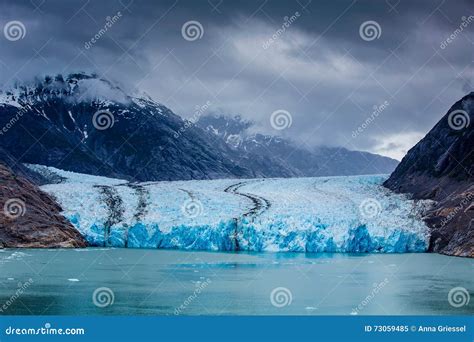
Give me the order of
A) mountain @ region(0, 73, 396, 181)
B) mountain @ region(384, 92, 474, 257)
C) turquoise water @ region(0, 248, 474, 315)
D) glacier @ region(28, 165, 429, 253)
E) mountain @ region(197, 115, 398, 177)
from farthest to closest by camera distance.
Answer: mountain @ region(197, 115, 398, 177) → mountain @ region(0, 73, 396, 181) → glacier @ region(28, 165, 429, 253) → mountain @ region(384, 92, 474, 257) → turquoise water @ region(0, 248, 474, 315)

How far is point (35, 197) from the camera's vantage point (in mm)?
18938

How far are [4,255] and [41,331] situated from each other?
8268 mm

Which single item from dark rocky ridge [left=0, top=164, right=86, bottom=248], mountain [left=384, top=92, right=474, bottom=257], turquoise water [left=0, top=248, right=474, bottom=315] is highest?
mountain [left=384, top=92, right=474, bottom=257]

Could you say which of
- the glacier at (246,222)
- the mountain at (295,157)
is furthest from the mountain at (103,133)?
the glacier at (246,222)

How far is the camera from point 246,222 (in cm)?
1847

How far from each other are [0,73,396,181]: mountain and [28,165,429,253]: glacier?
26.6 m

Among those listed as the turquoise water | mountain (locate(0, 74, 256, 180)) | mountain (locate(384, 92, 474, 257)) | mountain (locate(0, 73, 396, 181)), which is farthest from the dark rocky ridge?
mountain (locate(0, 74, 256, 180))

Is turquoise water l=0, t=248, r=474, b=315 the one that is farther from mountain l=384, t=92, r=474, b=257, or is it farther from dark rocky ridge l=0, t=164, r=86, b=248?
mountain l=384, t=92, r=474, b=257

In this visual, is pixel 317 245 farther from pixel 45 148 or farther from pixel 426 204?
pixel 45 148

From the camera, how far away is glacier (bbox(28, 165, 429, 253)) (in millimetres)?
18156

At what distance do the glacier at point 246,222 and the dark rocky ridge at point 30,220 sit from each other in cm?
Answer: 55

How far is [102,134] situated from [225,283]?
51035 millimetres

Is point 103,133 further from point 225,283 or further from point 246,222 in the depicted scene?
point 225,283

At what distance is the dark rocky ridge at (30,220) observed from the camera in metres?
17.1
